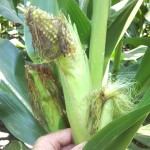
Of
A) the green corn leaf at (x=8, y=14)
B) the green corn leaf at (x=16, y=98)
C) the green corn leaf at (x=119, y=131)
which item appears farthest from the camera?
the green corn leaf at (x=8, y=14)

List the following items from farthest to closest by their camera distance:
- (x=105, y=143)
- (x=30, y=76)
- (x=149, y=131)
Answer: (x=149, y=131)
(x=30, y=76)
(x=105, y=143)

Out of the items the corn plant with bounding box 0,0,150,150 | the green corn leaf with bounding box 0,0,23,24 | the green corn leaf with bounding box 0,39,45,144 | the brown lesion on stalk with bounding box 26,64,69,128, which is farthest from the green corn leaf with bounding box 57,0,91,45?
the green corn leaf with bounding box 0,0,23,24

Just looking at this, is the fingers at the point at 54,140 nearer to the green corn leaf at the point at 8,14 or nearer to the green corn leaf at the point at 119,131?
the green corn leaf at the point at 119,131

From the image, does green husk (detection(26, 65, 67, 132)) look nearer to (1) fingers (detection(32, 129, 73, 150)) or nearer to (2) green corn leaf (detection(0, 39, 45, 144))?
(1) fingers (detection(32, 129, 73, 150))

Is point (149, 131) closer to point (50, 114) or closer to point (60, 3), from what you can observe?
point (50, 114)

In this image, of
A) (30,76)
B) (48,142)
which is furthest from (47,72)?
(48,142)

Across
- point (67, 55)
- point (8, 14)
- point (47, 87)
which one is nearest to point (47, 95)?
point (47, 87)

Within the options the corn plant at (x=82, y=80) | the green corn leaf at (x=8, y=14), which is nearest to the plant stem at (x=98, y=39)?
the corn plant at (x=82, y=80)

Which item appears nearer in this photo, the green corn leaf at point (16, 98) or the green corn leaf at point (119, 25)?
the green corn leaf at point (119, 25)
